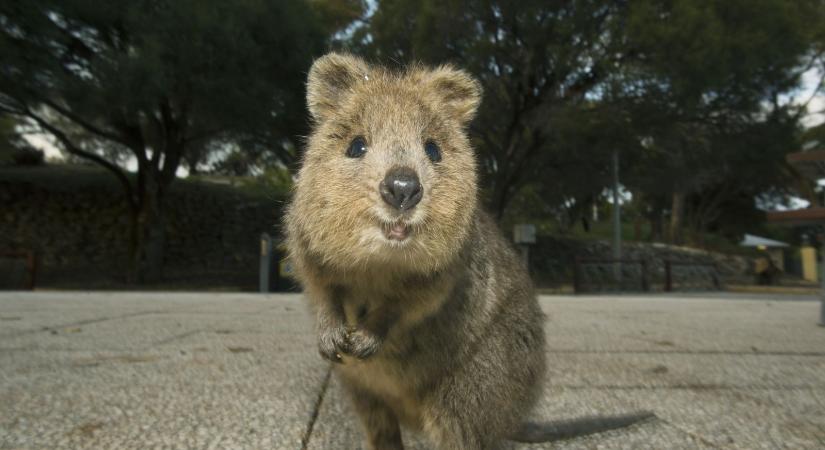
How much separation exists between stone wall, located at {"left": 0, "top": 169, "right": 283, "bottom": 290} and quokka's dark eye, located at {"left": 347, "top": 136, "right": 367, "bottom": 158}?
18.9 m

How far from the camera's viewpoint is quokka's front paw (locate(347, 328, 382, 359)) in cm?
180

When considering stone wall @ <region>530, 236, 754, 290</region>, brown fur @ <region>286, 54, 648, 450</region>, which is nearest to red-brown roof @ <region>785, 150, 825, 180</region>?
brown fur @ <region>286, 54, 648, 450</region>

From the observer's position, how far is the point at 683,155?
20094mm

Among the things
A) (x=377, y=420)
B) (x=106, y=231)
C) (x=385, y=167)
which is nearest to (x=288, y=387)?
(x=377, y=420)

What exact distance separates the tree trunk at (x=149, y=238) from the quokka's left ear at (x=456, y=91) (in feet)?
60.7

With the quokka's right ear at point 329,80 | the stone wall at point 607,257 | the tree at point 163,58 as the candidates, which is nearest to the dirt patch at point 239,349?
the quokka's right ear at point 329,80

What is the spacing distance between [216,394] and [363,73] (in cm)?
171

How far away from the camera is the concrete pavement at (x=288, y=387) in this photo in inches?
96.7

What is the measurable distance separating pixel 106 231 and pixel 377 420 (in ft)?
74.5

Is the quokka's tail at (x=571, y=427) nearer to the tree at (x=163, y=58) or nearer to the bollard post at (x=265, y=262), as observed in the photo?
the tree at (x=163, y=58)

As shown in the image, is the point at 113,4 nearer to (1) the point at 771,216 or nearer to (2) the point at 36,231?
(2) the point at 36,231

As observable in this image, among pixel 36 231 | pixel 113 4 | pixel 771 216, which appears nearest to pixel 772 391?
pixel 771 216

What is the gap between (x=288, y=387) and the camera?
3223 mm

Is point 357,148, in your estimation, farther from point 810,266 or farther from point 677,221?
point 677,221
